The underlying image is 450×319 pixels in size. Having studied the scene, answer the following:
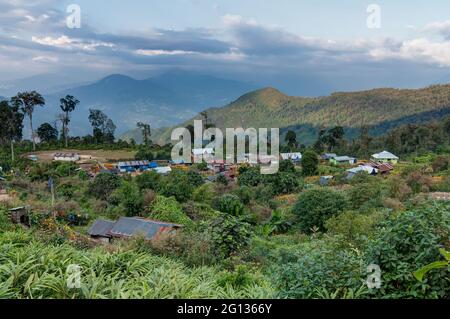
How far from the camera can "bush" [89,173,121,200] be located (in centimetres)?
2439

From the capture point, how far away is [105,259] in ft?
16.1

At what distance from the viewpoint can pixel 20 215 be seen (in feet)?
48.5

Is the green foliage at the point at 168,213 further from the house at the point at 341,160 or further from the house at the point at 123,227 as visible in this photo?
the house at the point at 341,160

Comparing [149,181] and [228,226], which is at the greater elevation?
[228,226]

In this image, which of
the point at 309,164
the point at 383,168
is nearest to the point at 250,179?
the point at 309,164

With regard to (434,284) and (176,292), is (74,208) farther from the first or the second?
(434,284)

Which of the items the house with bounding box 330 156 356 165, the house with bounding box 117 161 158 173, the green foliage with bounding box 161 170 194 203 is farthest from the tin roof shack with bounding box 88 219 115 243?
the house with bounding box 330 156 356 165

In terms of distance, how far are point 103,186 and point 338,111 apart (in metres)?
69.1

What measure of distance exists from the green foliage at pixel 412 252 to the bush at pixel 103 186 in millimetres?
22088

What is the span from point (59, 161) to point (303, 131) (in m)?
54.9

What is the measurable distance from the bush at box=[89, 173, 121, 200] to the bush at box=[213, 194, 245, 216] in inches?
272

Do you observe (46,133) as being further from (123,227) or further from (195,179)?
(123,227)

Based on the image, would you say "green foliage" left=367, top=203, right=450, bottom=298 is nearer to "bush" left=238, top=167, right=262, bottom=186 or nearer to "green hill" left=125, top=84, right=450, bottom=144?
"bush" left=238, top=167, right=262, bottom=186
